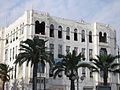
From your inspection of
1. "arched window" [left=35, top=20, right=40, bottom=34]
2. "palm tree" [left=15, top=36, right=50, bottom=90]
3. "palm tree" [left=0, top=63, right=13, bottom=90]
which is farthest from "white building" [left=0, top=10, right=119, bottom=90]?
"palm tree" [left=15, top=36, right=50, bottom=90]

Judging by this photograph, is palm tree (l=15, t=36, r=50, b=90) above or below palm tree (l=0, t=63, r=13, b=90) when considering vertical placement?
above

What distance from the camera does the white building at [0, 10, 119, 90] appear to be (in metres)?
64.7

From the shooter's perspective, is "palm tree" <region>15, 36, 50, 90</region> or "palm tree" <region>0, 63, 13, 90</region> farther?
"palm tree" <region>0, 63, 13, 90</region>

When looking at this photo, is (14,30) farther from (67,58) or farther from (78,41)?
(67,58)

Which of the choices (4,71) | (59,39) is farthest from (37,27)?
(4,71)

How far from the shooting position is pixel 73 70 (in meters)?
53.4

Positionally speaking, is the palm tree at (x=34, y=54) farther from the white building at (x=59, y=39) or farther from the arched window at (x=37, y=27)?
the arched window at (x=37, y=27)

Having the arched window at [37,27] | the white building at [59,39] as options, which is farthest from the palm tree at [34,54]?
the arched window at [37,27]

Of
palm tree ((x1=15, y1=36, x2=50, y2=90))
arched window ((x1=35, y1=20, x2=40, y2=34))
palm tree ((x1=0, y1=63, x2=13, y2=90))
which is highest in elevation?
arched window ((x1=35, y1=20, x2=40, y2=34))

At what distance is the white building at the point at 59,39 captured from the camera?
64738mm

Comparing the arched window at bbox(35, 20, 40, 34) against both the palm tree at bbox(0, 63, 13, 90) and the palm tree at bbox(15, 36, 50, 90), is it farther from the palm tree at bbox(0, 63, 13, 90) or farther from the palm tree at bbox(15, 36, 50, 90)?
the palm tree at bbox(15, 36, 50, 90)

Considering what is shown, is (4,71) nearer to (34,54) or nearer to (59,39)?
(59,39)

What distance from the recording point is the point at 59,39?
6838 cm

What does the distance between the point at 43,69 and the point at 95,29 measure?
17.2 meters
